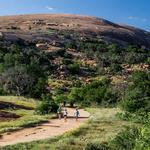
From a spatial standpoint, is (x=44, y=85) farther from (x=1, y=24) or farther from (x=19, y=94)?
(x=1, y=24)

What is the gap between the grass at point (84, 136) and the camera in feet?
105

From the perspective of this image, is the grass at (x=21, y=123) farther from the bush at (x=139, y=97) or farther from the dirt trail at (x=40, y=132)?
the bush at (x=139, y=97)

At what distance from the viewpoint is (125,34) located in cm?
17612

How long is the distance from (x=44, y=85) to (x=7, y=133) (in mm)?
41097

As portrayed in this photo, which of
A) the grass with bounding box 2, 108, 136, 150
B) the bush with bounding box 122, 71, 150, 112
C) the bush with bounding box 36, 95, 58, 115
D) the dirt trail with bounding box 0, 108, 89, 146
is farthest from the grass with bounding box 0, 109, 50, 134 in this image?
the bush with bounding box 122, 71, 150, 112

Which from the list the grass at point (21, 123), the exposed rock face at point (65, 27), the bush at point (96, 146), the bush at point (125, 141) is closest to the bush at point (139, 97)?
the grass at point (21, 123)

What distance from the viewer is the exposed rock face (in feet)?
469

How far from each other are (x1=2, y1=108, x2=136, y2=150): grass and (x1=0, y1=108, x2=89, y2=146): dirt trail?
150 cm

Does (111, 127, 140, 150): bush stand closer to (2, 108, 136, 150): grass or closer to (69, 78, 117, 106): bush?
(2, 108, 136, 150): grass

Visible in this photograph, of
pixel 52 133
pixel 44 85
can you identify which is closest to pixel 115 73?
pixel 44 85

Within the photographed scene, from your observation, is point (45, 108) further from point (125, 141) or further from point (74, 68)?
point (74, 68)

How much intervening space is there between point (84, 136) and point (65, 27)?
131294 mm

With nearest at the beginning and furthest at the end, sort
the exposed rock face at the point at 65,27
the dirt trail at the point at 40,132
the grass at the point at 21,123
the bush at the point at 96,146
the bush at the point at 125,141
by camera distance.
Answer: the bush at the point at 125,141 → the bush at the point at 96,146 → the dirt trail at the point at 40,132 → the grass at the point at 21,123 → the exposed rock face at the point at 65,27

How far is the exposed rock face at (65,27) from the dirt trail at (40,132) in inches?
3690
